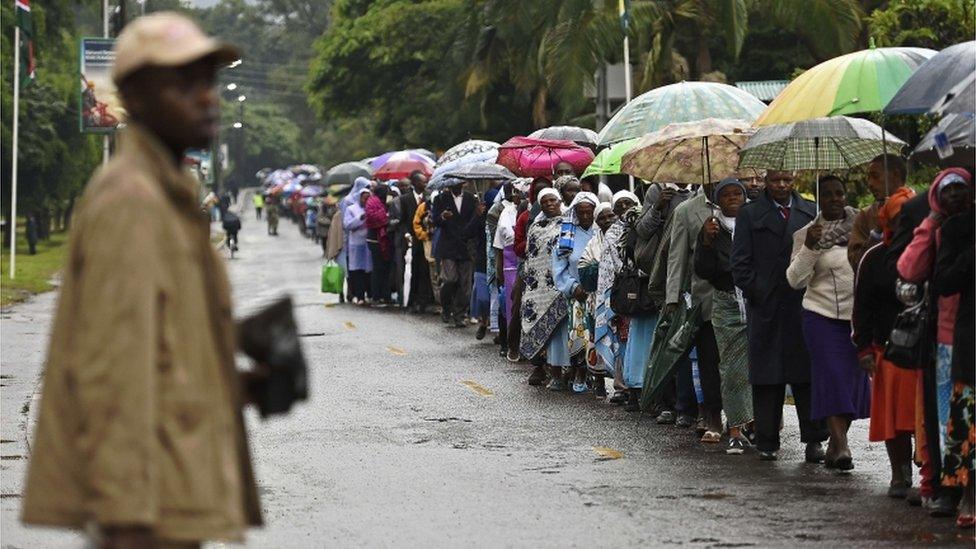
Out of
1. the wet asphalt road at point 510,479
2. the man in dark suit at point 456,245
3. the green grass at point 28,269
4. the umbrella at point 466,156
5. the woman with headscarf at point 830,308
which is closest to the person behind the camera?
the wet asphalt road at point 510,479

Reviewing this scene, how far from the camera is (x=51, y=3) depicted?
54688 millimetres

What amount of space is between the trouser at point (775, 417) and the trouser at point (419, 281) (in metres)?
15.8

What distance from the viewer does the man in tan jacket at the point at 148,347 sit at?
15.0 feet

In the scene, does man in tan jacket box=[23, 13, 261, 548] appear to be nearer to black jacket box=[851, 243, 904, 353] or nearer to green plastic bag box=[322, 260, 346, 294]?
black jacket box=[851, 243, 904, 353]

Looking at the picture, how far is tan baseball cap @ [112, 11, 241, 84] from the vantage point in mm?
4723

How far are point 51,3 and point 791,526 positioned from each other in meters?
47.3

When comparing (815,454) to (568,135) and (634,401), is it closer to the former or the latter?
(634,401)

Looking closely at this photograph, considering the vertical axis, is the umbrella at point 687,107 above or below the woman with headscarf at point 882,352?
above

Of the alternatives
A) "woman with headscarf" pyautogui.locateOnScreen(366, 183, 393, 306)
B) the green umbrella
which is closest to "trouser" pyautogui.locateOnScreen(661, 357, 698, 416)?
the green umbrella

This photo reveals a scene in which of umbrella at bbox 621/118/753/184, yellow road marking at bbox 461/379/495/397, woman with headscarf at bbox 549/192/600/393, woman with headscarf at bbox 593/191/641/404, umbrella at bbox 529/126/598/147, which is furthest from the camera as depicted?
umbrella at bbox 529/126/598/147

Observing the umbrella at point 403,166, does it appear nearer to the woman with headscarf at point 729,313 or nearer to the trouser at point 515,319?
the trouser at point 515,319

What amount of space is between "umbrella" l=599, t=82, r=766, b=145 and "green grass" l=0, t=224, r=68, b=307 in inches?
671

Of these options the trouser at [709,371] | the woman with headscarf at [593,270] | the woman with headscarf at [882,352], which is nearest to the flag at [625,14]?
the woman with headscarf at [593,270]

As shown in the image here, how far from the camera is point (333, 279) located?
3116 cm
